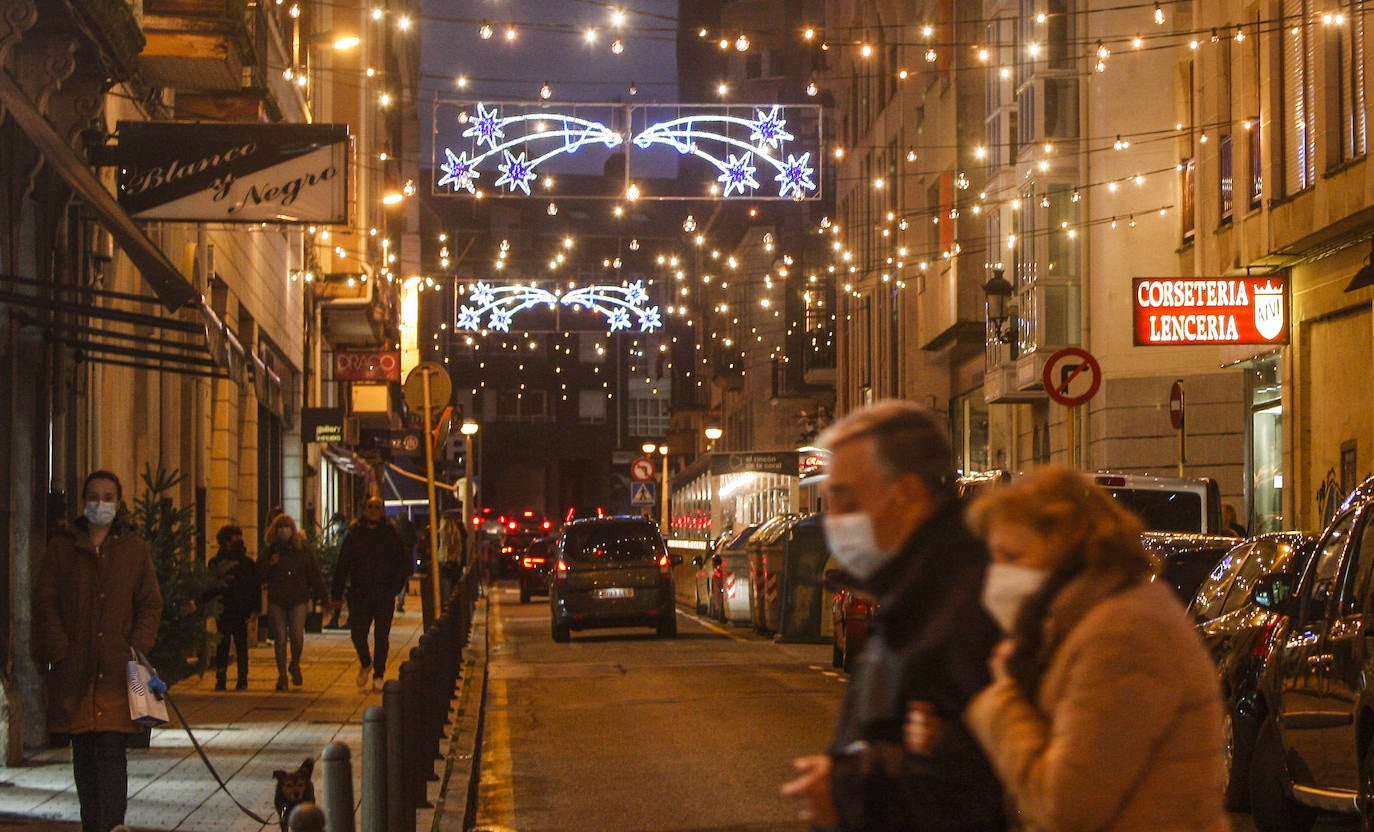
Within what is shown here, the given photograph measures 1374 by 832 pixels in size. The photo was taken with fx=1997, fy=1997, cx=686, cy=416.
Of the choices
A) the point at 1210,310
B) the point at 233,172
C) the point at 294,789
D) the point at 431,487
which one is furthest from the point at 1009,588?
the point at 1210,310

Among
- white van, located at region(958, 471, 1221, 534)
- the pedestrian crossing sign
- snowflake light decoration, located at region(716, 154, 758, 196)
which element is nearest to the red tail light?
white van, located at region(958, 471, 1221, 534)

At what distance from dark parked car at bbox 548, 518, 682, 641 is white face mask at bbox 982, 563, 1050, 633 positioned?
78.9ft

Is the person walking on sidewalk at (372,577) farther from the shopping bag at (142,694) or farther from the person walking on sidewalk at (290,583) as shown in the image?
the shopping bag at (142,694)

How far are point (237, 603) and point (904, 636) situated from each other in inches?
644

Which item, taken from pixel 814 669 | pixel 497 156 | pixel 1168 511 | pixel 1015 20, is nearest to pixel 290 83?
pixel 497 156

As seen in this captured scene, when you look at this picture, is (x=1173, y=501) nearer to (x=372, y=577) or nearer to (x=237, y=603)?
(x=372, y=577)

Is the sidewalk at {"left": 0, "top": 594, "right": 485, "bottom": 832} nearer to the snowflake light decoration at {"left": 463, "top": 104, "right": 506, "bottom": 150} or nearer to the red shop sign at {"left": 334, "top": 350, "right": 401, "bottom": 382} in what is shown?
the snowflake light decoration at {"left": 463, "top": 104, "right": 506, "bottom": 150}

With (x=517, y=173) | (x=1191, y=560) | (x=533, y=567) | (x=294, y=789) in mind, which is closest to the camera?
(x=294, y=789)

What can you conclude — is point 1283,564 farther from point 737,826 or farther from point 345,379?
point 345,379

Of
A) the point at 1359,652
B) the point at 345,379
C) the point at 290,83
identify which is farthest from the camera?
the point at 345,379

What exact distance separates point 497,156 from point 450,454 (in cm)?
3155

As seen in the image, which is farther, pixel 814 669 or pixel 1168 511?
pixel 814 669

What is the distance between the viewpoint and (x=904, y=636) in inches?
142

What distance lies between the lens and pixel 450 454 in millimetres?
56125
